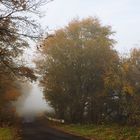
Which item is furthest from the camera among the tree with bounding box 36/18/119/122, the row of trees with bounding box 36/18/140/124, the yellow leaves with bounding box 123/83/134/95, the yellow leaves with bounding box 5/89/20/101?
the tree with bounding box 36/18/119/122

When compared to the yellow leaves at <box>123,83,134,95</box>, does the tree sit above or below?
above

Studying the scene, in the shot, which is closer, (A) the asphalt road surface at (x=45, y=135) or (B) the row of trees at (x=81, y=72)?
(A) the asphalt road surface at (x=45, y=135)

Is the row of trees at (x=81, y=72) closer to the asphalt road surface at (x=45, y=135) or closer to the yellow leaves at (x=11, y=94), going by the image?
the yellow leaves at (x=11, y=94)

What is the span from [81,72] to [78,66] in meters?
0.86

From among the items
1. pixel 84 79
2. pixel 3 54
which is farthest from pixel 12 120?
pixel 3 54

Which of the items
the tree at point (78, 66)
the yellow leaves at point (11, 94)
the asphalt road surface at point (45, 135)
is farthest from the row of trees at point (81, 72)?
the asphalt road surface at point (45, 135)

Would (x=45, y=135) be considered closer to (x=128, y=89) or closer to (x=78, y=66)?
(x=128, y=89)

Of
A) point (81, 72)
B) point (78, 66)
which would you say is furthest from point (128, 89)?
point (78, 66)

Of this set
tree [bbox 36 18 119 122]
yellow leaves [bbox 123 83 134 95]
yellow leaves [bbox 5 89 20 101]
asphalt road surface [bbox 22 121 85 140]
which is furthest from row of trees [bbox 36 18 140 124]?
asphalt road surface [bbox 22 121 85 140]

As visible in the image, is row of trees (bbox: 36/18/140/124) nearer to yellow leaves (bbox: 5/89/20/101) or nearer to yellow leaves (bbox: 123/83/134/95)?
yellow leaves (bbox: 5/89/20/101)

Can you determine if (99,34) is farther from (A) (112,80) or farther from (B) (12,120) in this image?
(B) (12,120)

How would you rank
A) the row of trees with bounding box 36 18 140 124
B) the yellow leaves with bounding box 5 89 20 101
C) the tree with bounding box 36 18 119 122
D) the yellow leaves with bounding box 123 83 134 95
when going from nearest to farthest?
the yellow leaves with bounding box 123 83 134 95, the yellow leaves with bounding box 5 89 20 101, the row of trees with bounding box 36 18 140 124, the tree with bounding box 36 18 119 122

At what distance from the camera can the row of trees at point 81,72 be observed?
166 feet

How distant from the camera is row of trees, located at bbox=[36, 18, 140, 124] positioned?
50.7m
